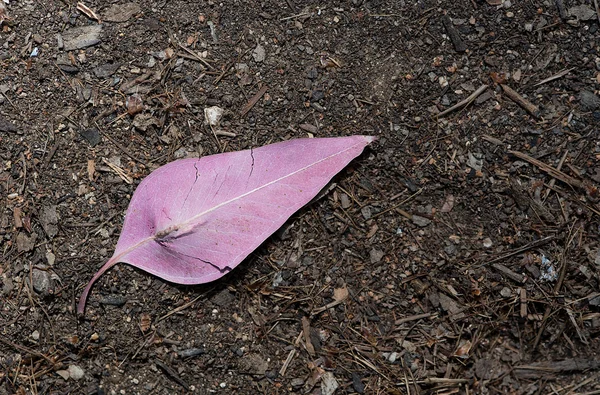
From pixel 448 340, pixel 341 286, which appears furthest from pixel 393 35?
pixel 448 340

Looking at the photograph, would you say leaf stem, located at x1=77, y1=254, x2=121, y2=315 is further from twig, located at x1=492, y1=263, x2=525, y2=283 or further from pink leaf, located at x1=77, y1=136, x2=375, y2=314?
twig, located at x1=492, y1=263, x2=525, y2=283

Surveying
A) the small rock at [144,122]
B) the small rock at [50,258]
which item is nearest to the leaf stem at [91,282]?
the small rock at [50,258]

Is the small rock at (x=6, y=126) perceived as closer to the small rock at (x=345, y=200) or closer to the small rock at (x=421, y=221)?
the small rock at (x=345, y=200)

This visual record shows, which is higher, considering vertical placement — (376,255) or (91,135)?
(91,135)

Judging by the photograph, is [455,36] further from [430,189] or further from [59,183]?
[59,183]

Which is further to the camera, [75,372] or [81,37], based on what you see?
[81,37]

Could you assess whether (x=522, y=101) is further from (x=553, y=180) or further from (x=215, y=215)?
(x=215, y=215)

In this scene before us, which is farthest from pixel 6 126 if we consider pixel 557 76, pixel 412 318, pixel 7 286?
pixel 557 76
